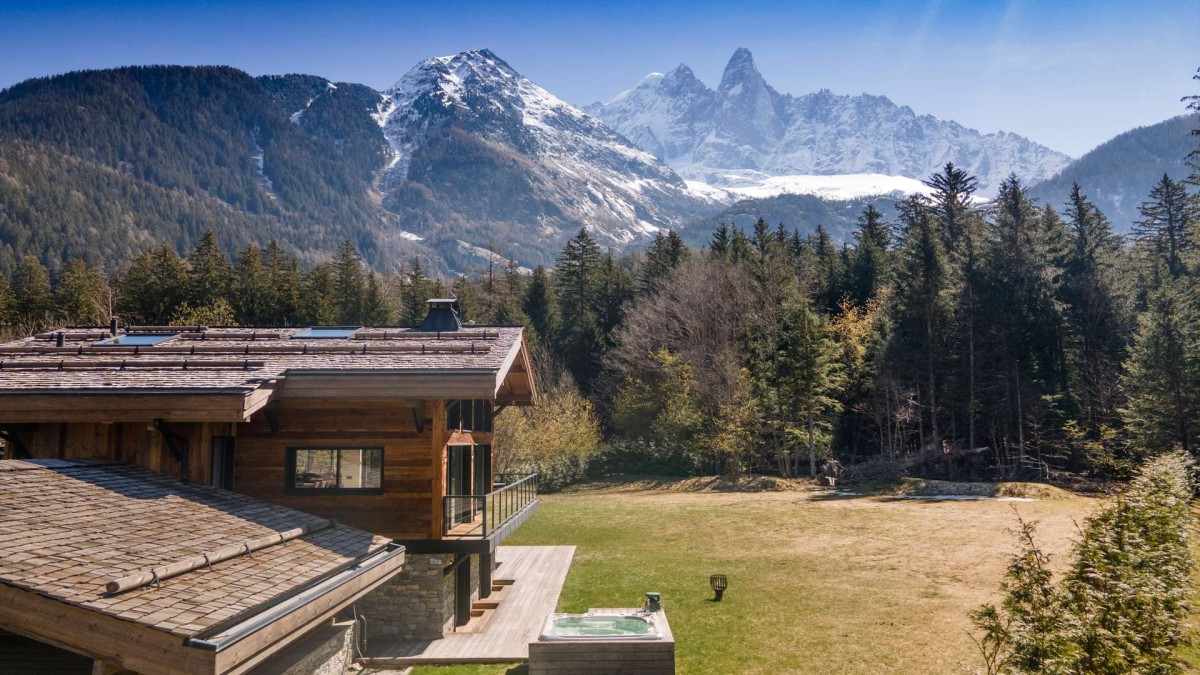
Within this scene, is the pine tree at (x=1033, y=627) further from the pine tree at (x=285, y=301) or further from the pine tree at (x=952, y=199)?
the pine tree at (x=285, y=301)

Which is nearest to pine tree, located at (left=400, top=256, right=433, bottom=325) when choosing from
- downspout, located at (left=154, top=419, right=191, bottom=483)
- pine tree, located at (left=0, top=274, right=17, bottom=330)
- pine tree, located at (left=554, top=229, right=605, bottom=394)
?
pine tree, located at (left=554, top=229, right=605, bottom=394)

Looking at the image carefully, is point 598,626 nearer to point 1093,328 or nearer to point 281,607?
point 281,607

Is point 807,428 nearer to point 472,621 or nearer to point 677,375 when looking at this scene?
point 677,375

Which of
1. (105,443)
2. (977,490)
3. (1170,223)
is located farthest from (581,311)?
(105,443)

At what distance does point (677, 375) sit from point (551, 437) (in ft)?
28.1

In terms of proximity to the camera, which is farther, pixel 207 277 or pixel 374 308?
pixel 374 308

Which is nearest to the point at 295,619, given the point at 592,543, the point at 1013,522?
Result: the point at 592,543

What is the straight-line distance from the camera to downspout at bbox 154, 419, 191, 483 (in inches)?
455

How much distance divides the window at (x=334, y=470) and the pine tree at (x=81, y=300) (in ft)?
146

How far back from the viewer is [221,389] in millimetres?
11203

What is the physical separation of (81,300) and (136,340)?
150 ft

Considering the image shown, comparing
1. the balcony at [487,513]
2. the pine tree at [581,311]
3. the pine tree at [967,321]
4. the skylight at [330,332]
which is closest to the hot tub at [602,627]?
the balcony at [487,513]

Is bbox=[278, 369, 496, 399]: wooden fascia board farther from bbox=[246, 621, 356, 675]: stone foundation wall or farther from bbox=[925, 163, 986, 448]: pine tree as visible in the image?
bbox=[925, 163, 986, 448]: pine tree

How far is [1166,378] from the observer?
28.0 meters
